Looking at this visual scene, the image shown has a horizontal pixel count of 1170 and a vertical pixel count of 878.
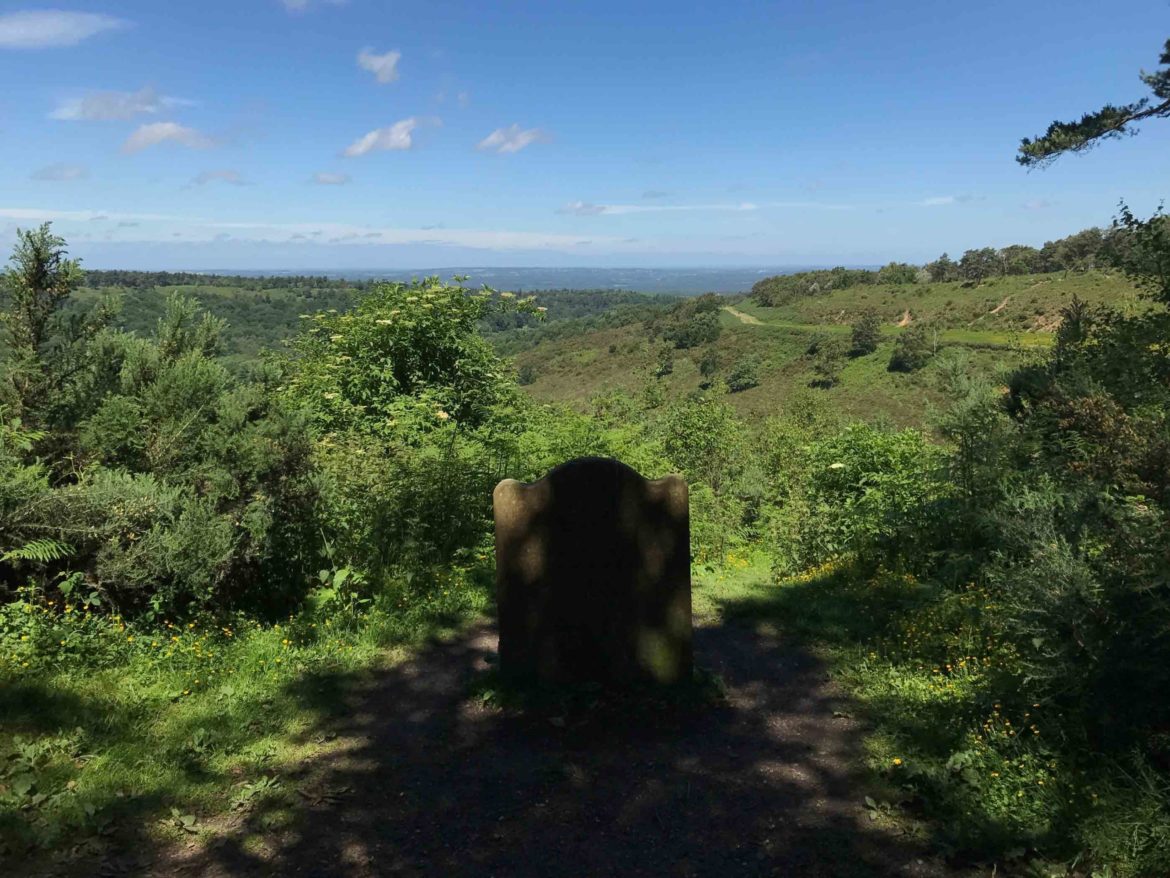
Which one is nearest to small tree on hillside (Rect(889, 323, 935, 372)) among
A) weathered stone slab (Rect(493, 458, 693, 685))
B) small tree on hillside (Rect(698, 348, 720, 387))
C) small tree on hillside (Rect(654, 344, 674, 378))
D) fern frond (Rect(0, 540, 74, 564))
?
small tree on hillside (Rect(698, 348, 720, 387))

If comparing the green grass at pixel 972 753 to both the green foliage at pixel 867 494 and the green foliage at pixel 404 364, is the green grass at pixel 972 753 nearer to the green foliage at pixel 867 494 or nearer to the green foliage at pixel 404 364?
the green foliage at pixel 867 494

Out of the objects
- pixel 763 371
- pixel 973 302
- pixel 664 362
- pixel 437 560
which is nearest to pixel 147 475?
pixel 437 560

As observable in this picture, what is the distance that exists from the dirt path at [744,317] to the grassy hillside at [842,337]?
0.20 m

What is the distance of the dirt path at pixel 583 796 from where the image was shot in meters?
3.64

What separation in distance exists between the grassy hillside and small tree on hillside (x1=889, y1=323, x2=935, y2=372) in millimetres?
958

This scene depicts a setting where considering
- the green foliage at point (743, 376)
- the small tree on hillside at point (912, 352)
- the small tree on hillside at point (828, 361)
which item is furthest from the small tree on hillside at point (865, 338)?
the green foliage at point (743, 376)

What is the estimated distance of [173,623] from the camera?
621cm

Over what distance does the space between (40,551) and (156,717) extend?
1.63 metres

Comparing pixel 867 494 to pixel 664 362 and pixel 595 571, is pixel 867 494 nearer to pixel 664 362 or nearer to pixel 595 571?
pixel 595 571

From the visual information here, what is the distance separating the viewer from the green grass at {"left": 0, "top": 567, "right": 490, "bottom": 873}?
387 cm

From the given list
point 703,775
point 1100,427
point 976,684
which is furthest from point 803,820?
point 1100,427

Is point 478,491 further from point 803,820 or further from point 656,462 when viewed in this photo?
point 803,820

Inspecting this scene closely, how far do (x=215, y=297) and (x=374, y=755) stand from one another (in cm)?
7225

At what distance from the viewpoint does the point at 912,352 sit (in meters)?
64.9
